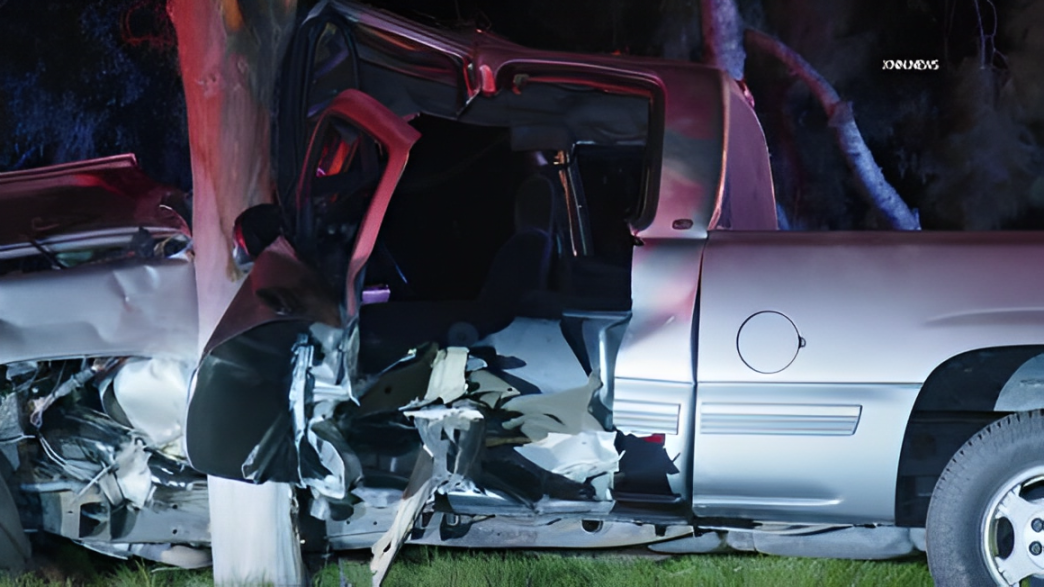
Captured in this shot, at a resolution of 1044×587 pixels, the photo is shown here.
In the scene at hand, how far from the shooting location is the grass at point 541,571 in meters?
3.42

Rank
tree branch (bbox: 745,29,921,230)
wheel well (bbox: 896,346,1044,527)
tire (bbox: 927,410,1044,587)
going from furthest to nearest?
1. tree branch (bbox: 745,29,921,230)
2. wheel well (bbox: 896,346,1044,527)
3. tire (bbox: 927,410,1044,587)

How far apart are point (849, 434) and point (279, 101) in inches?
83.6

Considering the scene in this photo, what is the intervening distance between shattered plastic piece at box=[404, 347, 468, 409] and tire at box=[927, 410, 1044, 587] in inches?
57.2

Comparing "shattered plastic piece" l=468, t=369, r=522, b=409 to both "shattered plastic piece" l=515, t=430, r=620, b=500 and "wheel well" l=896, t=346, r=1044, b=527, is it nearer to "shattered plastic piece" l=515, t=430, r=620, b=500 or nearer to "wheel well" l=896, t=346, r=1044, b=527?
"shattered plastic piece" l=515, t=430, r=620, b=500

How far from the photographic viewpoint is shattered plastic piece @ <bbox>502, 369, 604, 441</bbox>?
120 inches

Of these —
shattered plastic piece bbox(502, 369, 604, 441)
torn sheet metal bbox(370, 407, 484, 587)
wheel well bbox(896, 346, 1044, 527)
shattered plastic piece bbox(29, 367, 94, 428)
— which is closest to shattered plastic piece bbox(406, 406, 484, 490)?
torn sheet metal bbox(370, 407, 484, 587)

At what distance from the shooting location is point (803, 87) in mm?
4418

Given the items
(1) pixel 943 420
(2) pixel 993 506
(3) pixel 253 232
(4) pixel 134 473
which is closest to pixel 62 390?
(4) pixel 134 473

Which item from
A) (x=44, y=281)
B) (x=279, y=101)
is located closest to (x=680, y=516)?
(x=279, y=101)

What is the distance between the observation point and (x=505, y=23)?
4055mm

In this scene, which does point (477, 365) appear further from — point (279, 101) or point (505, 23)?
point (505, 23)

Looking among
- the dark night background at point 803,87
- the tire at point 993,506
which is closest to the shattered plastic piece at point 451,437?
the tire at point 993,506

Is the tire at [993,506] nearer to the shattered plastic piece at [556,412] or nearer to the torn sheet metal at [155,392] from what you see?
the shattered plastic piece at [556,412]

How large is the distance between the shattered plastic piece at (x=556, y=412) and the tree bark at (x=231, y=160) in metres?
0.90
